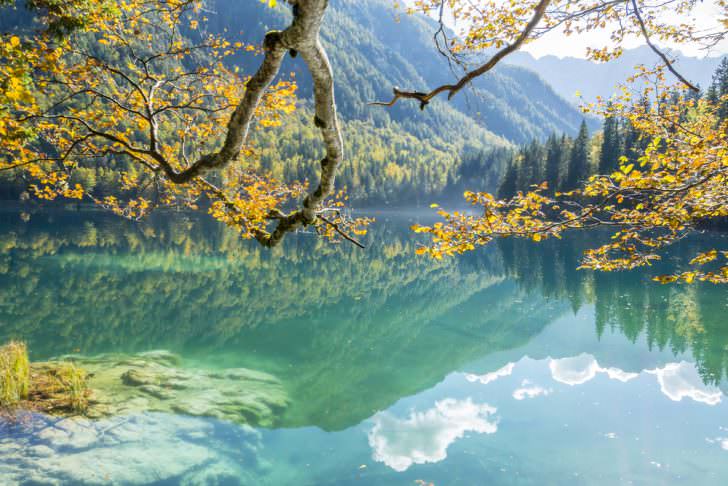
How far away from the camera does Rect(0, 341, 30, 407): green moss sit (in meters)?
10.7

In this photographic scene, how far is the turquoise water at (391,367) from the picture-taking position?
32.8ft

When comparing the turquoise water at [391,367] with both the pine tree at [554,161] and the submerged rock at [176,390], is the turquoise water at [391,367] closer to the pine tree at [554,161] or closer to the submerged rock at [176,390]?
the submerged rock at [176,390]

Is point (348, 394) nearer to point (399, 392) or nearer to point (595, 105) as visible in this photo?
point (399, 392)

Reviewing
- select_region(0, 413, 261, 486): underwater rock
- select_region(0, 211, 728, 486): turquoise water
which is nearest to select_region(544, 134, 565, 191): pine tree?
select_region(0, 211, 728, 486): turquoise water

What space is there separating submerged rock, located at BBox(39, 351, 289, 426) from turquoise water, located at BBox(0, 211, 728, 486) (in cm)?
52

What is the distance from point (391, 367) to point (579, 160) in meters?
65.7

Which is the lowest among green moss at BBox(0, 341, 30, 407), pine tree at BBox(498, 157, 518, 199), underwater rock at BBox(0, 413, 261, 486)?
underwater rock at BBox(0, 413, 261, 486)

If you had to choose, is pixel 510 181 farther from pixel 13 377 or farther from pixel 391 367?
pixel 13 377

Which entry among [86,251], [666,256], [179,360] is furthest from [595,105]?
[86,251]

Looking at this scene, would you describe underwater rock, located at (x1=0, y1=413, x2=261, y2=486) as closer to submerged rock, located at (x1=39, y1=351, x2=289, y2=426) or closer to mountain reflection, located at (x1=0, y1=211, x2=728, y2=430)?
submerged rock, located at (x1=39, y1=351, x2=289, y2=426)

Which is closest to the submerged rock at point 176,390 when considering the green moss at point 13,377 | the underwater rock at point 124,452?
the underwater rock at point 124,452

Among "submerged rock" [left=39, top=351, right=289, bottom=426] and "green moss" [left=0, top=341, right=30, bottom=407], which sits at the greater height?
"green moss" [left=0, top=341, right=30, bottom=407]

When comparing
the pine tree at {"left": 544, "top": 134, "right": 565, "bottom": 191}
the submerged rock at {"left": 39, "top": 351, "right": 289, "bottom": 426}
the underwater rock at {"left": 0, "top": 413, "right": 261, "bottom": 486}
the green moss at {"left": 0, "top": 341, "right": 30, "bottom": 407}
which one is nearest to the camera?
the underwater rock at {"left": 0, "top": 413, "right": 261, "bottom": 486}

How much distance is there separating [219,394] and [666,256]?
4502 cm
